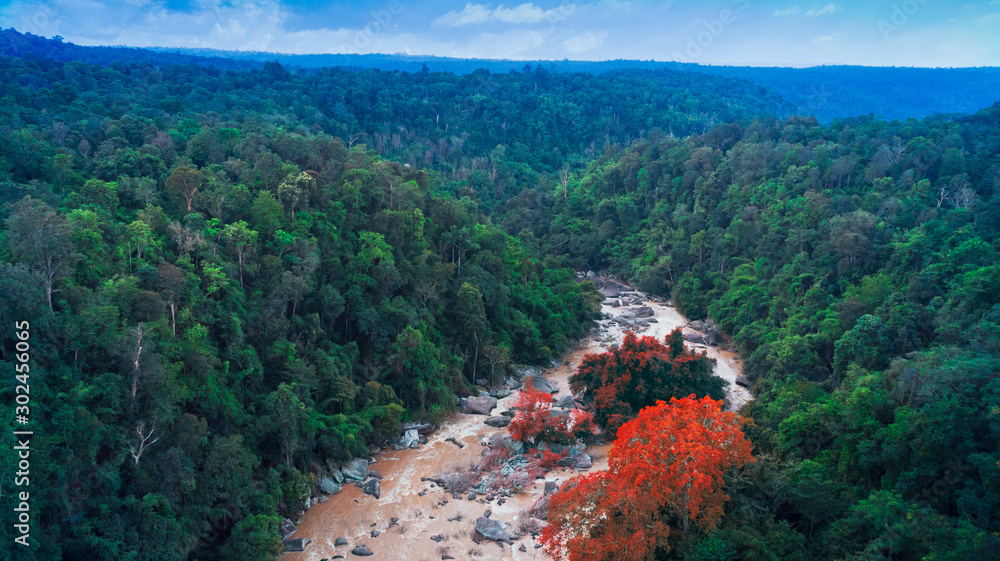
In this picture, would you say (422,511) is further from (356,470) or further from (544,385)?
(544,385)

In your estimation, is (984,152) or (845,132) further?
(845,132)

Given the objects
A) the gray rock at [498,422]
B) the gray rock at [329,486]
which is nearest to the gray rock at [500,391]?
the gray rock at [498,422]

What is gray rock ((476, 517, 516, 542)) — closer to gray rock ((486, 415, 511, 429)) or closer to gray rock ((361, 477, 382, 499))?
gray rock ((361, 477, 382, 499))

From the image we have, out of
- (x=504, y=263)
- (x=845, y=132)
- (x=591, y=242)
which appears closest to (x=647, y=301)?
(x=591, y=242)

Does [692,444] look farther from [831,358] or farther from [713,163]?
[713,163]

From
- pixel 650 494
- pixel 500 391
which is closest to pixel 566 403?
pixel 500 391

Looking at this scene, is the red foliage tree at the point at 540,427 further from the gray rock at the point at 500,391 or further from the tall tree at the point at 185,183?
the tall tree at the point at 185,183
